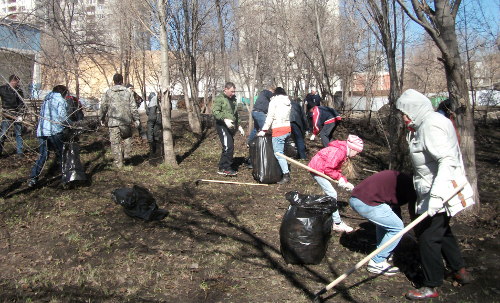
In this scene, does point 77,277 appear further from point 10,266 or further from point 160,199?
point 160,199

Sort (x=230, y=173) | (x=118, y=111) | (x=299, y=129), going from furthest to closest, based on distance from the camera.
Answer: (x=299, y=129), (x=230, y=173), (x=118, y=111)

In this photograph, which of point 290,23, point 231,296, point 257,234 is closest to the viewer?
point 231,296

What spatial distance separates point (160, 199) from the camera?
662 centimetres

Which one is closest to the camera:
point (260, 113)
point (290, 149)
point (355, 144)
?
point (355, 144)

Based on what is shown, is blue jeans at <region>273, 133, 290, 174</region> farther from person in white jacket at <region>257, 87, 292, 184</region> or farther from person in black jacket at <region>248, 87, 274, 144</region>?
person in black jacket at <region>248, 87, 274, 144</region>

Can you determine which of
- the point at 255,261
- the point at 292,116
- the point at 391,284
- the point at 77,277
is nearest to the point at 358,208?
the point at 391,284

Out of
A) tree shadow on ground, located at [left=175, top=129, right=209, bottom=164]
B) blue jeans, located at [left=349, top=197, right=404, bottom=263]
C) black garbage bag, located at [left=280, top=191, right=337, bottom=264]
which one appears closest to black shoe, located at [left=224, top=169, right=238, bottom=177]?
tree shadow on ground, located at [left=175, top=129, right=209, bottom=164]

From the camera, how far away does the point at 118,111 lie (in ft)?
26.7

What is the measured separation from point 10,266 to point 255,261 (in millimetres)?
2366

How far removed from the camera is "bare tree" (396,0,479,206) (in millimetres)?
5320

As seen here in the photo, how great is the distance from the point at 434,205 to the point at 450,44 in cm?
274

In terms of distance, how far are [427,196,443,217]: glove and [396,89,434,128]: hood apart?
0.60m

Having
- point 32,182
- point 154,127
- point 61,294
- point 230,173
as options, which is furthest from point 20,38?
point 154,127

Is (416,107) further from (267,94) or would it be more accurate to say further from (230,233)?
(267,94)
